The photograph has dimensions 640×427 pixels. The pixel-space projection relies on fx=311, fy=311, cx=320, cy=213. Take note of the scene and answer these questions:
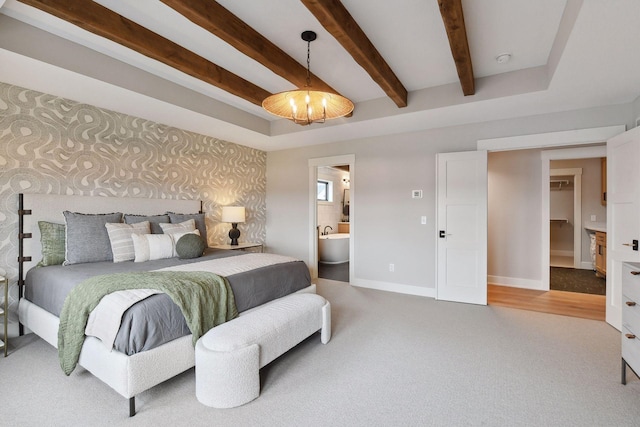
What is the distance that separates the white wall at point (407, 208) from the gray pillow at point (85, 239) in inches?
120

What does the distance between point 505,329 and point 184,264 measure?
10.5ft

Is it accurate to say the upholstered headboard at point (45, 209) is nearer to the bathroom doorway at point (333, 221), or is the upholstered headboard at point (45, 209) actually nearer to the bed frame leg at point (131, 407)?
the bed frame leg at point (131, 407)

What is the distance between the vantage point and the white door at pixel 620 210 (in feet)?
9.45

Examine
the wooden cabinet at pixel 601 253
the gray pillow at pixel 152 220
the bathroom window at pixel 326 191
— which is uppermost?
the bathroom window at pixel 326 191

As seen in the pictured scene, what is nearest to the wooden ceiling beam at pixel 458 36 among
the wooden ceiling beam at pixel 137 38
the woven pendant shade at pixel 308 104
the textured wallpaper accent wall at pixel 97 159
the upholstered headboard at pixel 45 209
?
the woven pendant shade at pixel 308 104

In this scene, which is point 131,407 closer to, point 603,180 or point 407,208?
point 407,208

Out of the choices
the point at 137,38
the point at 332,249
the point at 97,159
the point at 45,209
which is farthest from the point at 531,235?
the point at 45,209

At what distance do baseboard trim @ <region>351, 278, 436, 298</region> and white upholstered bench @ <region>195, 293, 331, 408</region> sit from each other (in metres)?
2.61

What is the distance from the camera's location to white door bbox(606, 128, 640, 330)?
9.45ft

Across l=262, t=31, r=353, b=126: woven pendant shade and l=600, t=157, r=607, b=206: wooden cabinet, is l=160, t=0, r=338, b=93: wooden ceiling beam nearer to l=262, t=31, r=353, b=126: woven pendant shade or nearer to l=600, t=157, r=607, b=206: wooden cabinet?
l=262, t=31, r=353, b=126: woven pendant shade

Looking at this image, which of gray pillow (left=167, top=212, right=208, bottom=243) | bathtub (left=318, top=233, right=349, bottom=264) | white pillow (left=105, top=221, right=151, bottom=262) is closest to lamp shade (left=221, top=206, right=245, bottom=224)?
gray pillow (left=167, top=212, right=208, bottom=243)

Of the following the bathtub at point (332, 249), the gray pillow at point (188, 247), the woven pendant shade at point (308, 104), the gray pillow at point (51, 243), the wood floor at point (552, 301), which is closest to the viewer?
the woven pendant shade at point (308, 104)

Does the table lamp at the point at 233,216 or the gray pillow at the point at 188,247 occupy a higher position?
the table lamp at the point at 233,216

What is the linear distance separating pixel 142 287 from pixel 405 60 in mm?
2965
